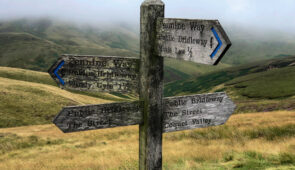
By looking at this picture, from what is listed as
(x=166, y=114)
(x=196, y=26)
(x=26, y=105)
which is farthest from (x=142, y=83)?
(x=26, y=105)

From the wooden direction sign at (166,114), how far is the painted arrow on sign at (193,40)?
0.77 m

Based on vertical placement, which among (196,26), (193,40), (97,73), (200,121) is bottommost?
(200,121)

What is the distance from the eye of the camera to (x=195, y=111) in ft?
12.9

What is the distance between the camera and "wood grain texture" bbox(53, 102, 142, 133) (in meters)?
3.40

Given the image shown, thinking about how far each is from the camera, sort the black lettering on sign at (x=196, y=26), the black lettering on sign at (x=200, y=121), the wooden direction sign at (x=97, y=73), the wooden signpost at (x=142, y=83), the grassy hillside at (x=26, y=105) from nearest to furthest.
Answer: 1. the black lettering on sign at (x=196, y=26)
2. the wooden signpost at (x=142, y=83)
3. the wooden direction sign at (x=97, y=73)
4. the black lettering on sign at (x=200, y=121)
5. the grassy hillside at (x=26, y=105)

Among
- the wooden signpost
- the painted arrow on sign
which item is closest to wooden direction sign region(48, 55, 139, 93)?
the wooden signpost

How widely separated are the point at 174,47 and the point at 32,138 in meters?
17.4

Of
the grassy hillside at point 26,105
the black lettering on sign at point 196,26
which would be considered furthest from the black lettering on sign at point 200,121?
the grassy hillside at point 26,105

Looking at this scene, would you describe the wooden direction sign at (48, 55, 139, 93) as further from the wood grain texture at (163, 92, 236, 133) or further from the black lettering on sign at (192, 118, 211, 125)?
the black lettering on sign at (192, 118, 211, 125)

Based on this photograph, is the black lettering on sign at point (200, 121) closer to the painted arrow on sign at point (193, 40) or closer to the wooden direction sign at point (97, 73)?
the wooden direction sign at point (97, 73)

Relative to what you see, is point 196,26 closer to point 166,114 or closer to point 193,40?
point 193,40

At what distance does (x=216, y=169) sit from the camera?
544 cm

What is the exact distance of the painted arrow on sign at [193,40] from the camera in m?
2.73

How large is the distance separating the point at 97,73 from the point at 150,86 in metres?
0.73
